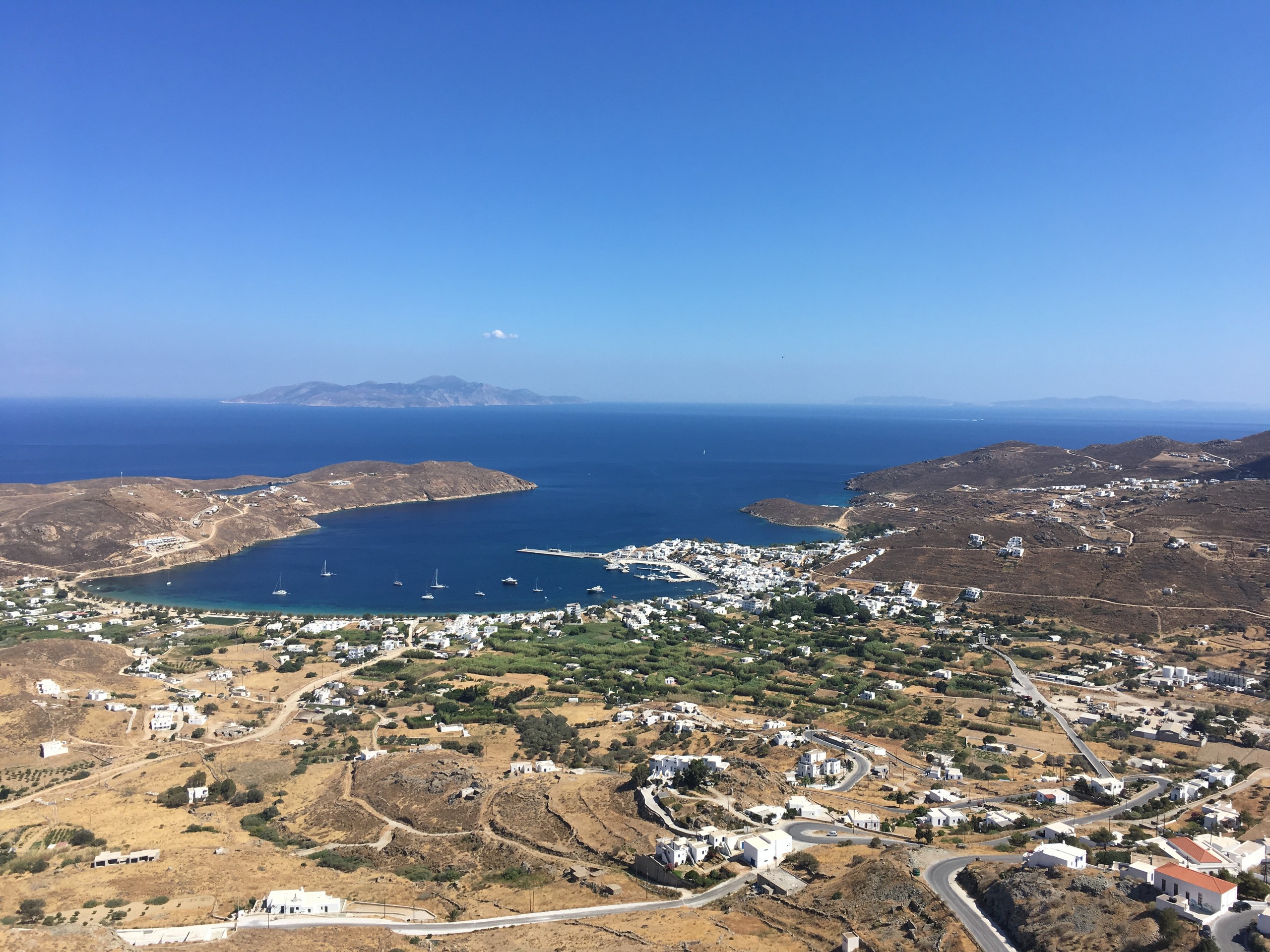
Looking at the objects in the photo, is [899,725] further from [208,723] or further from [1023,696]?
[208,723]

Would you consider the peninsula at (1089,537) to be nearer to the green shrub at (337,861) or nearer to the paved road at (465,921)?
the paved road at (465,921)

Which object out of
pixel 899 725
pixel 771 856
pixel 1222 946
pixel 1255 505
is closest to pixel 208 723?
pixel 771 856

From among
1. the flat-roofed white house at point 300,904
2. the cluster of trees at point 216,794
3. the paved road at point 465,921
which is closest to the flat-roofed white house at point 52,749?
the cluster of trees at point 216,794

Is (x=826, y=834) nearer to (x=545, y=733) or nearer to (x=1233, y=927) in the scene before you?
(x=1233, y=927)

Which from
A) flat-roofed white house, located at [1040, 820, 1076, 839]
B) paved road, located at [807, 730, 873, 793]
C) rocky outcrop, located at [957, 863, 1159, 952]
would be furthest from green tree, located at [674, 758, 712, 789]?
flat-roofed white house, located at [1040, 820, 1076, 839]

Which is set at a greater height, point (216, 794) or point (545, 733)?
point (216, 794)

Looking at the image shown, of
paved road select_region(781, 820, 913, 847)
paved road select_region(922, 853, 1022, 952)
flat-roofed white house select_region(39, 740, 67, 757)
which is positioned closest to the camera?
paved road select_region(922, 853, 1022, 952)

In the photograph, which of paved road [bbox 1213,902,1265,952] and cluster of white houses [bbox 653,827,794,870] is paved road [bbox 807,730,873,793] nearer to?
cluster of white houses [bbox 653,827,794,870]

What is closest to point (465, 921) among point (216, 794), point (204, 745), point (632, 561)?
point (216, 794)
